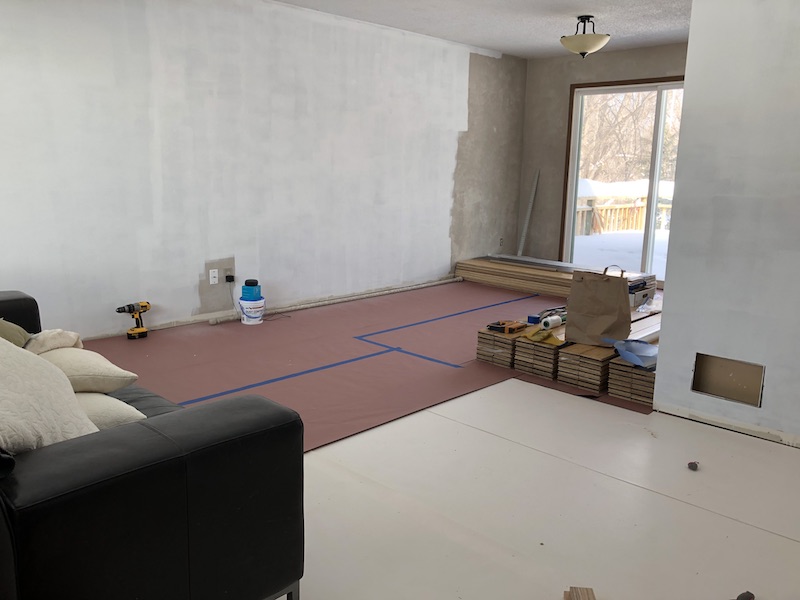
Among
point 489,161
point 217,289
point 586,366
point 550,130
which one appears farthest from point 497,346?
point 550,130

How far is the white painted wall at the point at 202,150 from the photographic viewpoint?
4.42 meters

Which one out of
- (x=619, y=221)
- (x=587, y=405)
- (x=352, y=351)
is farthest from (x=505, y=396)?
(x=619, y=221)

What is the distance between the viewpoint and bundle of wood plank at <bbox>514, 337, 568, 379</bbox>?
13.7 ft

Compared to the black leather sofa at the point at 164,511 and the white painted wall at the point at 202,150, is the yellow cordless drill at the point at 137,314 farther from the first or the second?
the black leather sofa at the point at 164,511

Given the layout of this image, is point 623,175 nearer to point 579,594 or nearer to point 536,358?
point 536,358

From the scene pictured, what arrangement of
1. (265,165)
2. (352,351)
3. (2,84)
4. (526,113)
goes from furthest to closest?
(526,113)
(265,165)
(352,351)
(2,84)

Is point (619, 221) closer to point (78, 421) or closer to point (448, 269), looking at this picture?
point (448, 269)

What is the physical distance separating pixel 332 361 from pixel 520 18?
367cm

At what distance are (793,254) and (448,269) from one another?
4792mm

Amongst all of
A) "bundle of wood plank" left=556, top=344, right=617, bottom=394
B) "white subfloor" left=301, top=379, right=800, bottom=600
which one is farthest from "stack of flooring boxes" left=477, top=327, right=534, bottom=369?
"white subfloor" left=301, top=379, right=800, bottom=600

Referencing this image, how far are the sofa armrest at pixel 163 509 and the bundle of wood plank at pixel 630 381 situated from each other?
2.53 metres

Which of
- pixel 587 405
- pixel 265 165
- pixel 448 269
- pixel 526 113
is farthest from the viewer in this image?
pixel 526 113

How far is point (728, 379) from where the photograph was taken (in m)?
3.44

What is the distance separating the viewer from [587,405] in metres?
3.78
